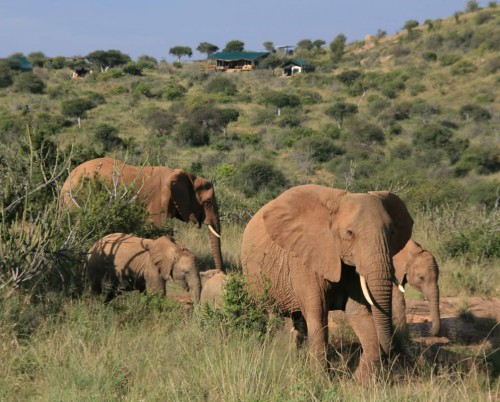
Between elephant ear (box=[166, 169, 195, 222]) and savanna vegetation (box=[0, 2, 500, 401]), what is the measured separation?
406 millimetres

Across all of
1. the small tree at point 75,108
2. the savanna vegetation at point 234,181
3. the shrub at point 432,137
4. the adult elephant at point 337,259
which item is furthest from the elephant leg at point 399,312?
the small tree at point 75,108

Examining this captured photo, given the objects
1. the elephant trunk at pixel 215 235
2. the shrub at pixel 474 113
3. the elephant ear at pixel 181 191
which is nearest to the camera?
the elephant trunk at pixel 215 235

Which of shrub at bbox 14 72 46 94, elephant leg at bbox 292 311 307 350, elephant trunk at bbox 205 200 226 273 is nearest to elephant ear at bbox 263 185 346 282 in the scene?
elephant leg at bbox 292 311 307 350

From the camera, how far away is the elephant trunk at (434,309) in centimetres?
742

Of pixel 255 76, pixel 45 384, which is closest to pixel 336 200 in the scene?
pixel 45 384

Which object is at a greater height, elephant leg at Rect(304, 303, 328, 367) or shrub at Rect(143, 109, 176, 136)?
shrub at Rect(143, 109, 176, 136)

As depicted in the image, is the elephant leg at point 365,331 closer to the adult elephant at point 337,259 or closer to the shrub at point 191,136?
the adult elephant at point 337,259

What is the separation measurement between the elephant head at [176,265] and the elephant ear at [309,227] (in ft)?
7.17

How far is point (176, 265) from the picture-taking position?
7758 mm

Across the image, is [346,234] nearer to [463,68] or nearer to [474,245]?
[474,245]

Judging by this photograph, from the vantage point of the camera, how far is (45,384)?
4.70 m

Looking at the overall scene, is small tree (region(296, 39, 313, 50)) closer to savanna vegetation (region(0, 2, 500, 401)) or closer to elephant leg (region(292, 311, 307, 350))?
savanna vegetation (region(0, 2, 500, 401))

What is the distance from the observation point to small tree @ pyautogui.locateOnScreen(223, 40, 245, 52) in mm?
83812

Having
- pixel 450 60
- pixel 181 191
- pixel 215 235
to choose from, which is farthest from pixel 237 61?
pixel 215 235
